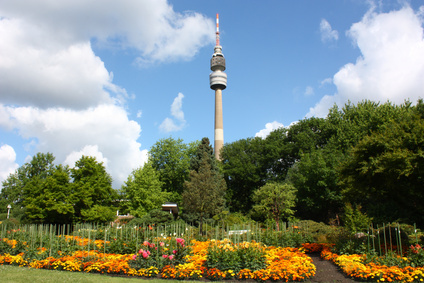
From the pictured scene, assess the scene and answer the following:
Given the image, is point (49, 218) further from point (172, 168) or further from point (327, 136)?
point (327, 136)

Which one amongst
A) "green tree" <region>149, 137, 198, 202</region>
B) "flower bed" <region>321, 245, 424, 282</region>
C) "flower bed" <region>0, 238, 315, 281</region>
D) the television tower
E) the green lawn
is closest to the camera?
the green lawn

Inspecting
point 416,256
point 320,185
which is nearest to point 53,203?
point 320,185

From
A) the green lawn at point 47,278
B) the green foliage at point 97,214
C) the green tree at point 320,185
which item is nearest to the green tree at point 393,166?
the green lawn at point 47,278

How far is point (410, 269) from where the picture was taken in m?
9.63

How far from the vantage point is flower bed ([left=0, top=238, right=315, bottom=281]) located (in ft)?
31.3

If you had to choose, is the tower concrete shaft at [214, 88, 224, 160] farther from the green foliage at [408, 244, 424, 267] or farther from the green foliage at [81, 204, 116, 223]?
the green foliage at [408, 244, 424, 267]

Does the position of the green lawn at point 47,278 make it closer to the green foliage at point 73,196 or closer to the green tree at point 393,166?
the green tree at point 393,166

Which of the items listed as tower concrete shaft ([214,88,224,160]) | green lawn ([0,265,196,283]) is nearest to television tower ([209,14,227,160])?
tower concrete shaft ([214,88,224,160])

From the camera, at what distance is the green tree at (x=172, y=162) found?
4553 cm

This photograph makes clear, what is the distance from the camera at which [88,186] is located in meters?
29.9

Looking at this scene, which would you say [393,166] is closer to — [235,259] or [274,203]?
[235,259]

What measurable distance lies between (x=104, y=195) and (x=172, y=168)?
16471 mm

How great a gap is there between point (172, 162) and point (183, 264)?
120 ft

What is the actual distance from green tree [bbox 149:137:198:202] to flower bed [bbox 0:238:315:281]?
32863 mm
